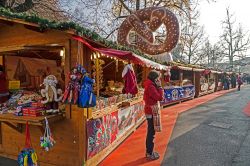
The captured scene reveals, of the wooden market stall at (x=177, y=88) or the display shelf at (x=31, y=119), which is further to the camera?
the wooden market stall at (x=177, y=88)

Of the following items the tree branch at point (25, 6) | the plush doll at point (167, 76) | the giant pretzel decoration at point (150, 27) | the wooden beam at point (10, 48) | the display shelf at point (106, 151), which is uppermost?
the tree branch at point (25, 6)

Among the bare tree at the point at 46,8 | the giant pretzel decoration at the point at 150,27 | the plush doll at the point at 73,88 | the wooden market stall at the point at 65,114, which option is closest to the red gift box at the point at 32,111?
the wooden market stall at the point at 65,114

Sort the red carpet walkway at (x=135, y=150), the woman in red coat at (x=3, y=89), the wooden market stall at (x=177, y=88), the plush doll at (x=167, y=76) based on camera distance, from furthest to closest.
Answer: the wooden market stall at (x=177, y=88) < the plush doll at (x=167, y=76) < the woman in red coat at (x=3, y=89) < the red carpet walkway at (x=135, y=150)

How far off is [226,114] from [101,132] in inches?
304

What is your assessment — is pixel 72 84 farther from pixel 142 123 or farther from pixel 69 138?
pixel 142 123

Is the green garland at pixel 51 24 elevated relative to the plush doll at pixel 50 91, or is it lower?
elevated

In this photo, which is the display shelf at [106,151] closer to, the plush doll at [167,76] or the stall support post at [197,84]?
the plush doll at [167,76]

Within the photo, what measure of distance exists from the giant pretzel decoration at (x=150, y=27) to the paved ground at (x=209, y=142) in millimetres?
3427

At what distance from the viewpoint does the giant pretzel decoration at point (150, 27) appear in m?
11.1

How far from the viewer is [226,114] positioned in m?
11.4

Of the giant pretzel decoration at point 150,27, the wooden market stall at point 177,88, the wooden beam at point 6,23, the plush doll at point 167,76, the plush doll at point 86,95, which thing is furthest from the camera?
the wooden market stall at point 177,88

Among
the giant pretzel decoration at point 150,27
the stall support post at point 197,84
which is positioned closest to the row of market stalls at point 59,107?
the giant pretzel decoration at point 150,27

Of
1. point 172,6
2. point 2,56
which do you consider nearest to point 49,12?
point 2,56

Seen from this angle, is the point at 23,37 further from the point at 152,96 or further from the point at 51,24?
the point at 152,96
